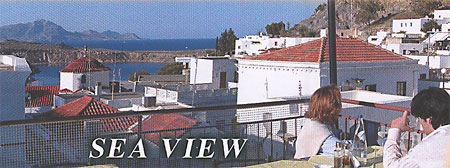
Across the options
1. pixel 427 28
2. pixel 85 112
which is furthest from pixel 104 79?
pixel 427 28

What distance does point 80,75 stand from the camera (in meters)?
16.2

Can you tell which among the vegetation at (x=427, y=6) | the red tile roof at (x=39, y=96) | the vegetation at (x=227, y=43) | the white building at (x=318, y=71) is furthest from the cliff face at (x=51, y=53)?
the vegetation at (x=427, y=6)

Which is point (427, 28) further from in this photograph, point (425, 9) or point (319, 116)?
point (319, 116)

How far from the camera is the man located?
133 centimetres

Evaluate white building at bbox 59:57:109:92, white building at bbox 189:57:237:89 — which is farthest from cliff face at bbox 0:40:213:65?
white building at bbox 189:57:237:89

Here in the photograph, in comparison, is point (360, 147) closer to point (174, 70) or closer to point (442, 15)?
point (174, 70)

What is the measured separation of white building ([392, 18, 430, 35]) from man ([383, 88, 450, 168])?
93.5 ft

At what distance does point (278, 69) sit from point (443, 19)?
907 inches

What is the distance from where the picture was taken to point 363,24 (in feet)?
112

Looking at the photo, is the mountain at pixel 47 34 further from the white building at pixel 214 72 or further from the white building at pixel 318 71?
the white building at pixel 214 72

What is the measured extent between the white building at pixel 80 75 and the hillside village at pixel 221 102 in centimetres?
3

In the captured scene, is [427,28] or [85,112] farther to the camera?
[427,28]

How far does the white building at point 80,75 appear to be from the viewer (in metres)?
16.1

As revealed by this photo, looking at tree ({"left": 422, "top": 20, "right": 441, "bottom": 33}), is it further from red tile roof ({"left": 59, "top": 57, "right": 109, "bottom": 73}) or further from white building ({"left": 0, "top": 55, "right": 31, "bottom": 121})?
white building ({"left": 0, "top": 55, "right": 31, "bottom": 121})
